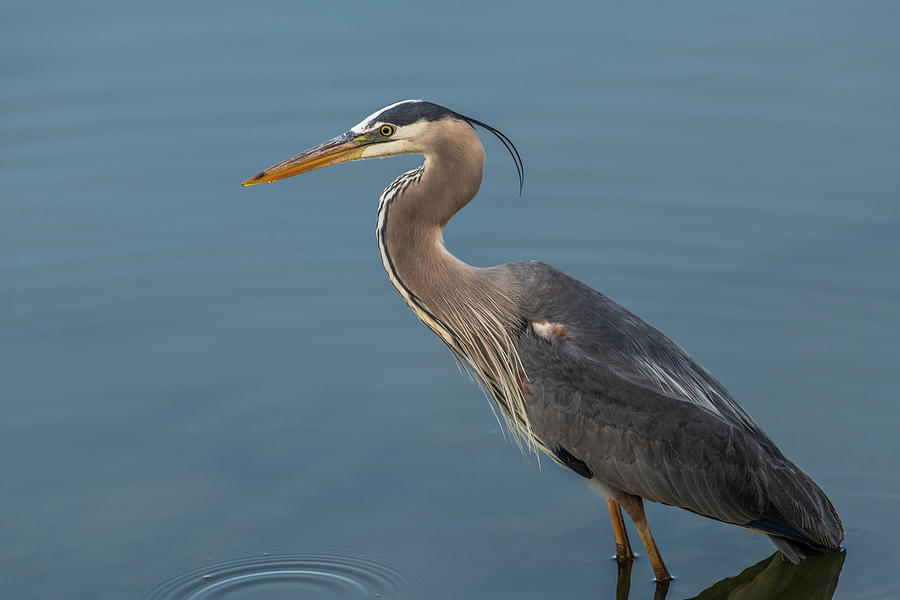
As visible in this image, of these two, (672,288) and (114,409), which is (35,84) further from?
(672,288)

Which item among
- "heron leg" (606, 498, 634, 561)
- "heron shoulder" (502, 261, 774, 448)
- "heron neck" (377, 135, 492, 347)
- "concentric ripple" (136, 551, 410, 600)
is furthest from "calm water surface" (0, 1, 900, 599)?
"heron neck" (377, 135, 492, 347)

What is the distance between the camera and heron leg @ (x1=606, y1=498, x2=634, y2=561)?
5887 mm

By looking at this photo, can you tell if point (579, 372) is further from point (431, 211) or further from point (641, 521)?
point (431, 211)

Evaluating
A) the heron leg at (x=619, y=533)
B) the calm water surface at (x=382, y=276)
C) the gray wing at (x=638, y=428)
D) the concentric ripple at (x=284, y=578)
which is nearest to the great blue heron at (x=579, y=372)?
the gray wing at (x=638, y=428)

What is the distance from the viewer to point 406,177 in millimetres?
5641

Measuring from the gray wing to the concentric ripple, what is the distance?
98 centimetres

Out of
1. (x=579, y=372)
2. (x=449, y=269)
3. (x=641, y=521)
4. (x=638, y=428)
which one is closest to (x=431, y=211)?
(x=449, y=269)

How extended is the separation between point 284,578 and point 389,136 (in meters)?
1.99

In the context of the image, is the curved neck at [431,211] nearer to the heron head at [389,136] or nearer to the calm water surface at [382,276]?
the heron head at [389,136]

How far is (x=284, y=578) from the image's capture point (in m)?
5.81

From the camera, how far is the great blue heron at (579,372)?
18.2 feet

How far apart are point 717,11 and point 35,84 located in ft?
17.4

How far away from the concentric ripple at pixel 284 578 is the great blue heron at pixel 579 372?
0.93m

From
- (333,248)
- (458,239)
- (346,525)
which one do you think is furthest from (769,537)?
(333,248)
